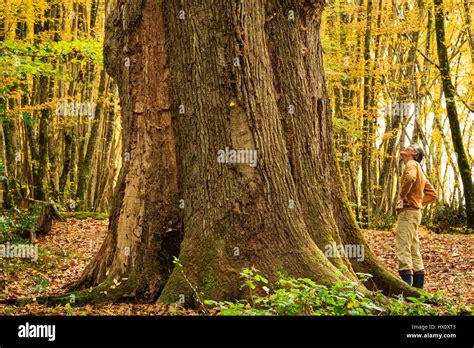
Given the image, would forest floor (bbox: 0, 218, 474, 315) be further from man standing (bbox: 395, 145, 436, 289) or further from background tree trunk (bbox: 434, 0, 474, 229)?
background tree trunk (bbox: 434, 0, 474, 229)

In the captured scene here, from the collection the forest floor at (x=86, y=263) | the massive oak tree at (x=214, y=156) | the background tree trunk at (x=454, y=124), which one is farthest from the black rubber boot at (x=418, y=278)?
the background tree trunk at (x=454, y=124)

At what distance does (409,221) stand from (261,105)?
3405mm

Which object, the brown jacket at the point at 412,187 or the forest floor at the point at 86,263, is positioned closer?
the forest floor at the point at 86,263

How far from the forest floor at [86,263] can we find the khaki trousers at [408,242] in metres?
0.68

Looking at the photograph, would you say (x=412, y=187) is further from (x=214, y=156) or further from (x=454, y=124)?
(x=454, y=124)

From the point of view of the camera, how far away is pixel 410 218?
862 centimetres

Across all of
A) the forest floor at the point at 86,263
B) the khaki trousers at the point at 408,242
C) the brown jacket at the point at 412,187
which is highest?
the brown jacket at the point at 412,187

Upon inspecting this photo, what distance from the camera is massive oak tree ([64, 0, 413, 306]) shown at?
246 inches

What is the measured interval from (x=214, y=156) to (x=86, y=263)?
6.15 metres

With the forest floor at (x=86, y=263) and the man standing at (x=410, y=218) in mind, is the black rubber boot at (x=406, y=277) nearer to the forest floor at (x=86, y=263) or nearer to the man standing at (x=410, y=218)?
the man standing at (x=410, y=218)

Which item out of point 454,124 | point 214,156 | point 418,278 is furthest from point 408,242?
point 454,124

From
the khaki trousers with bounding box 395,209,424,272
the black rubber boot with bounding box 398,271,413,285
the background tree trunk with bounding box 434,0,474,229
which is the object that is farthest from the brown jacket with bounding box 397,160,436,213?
the background tree trunk with bounding box 434,0,474,229

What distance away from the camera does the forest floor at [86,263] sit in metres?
6.27
